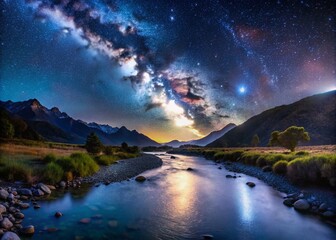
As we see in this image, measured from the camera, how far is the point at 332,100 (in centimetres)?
15000

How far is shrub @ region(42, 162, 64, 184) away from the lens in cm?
1786

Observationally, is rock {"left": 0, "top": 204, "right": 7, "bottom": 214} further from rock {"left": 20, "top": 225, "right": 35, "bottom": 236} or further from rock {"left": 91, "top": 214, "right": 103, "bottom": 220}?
rock {"left": 91, "top": 214, "right": 103, "bottom": 220}

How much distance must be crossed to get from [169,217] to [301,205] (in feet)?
27.0

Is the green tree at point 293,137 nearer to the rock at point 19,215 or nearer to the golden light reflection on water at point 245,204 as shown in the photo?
the golden light reflection on water at point 245,204

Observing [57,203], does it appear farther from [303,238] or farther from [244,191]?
[244,191]

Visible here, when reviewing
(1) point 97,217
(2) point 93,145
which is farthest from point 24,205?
(2) point 93,145

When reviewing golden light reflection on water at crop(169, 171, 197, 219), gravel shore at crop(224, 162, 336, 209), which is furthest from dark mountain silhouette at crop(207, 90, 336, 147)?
golden light reflection on water at crop(169, 171, 197, 219)

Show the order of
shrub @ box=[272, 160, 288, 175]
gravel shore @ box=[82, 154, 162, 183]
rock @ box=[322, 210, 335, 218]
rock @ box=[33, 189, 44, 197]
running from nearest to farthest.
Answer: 1. rock @ box=[322, 210, 335, 218]
2. rock @ box=[33, 189, 44, 197]
3. gravel shore @ box=[82, 154, 162, 183]
4. shrub @ box=[272, 160, 288, 175]

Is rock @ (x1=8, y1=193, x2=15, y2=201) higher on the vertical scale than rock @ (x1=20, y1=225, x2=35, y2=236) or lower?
higher

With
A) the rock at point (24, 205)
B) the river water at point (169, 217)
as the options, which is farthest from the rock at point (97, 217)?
the rock at point (24, 205)

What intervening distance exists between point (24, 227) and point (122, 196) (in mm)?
8342

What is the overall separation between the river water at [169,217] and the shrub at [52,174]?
236 centimetres

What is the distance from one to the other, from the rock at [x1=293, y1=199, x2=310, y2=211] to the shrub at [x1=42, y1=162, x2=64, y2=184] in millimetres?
17192

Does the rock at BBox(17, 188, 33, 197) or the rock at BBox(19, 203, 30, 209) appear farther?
the rock at BBox(17, 188, 33, 197)
